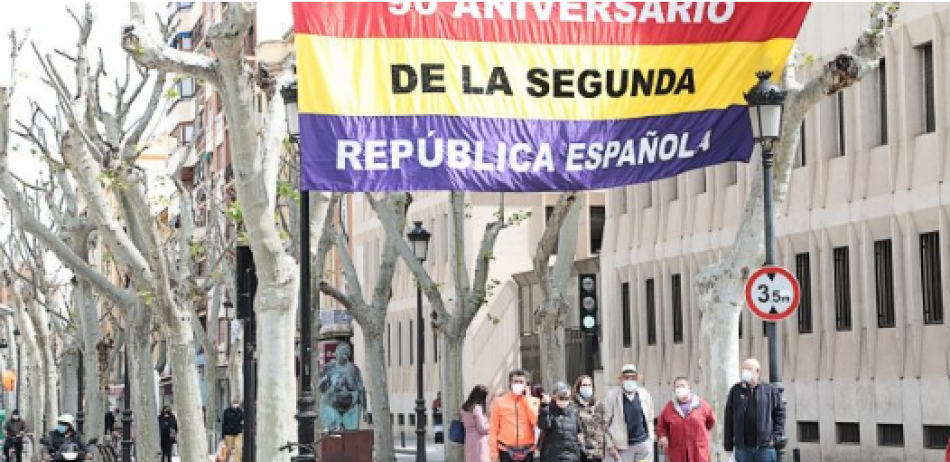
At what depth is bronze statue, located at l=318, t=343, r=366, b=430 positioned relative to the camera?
29344 mm

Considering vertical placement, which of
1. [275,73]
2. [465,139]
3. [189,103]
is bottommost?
[465,139]

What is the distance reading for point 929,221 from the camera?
1305 inches

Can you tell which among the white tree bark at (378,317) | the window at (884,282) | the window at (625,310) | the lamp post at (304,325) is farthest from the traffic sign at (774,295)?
the window at (625,310)

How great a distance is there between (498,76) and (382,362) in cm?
2170

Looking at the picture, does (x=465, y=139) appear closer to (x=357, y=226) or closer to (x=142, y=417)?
(x=142, y=417)

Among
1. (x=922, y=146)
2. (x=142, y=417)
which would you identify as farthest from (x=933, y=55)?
(x=142, y=417)

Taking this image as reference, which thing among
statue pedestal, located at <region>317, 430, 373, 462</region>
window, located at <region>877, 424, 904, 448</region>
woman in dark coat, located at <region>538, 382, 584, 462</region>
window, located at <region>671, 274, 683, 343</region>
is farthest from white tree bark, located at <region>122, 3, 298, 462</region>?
window, located at <region>671, 274, 683, 343</region>

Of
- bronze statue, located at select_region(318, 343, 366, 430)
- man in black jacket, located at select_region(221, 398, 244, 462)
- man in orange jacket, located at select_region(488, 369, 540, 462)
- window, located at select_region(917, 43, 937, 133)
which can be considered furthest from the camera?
man in black jacket, located at select_region(221, 398, 244, 462)

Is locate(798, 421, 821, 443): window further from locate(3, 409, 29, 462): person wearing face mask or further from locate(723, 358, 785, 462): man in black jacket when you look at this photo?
locate(3, 409, 29, 462): person wearing face mask

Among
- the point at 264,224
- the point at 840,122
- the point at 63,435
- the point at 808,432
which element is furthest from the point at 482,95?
the point at 808,432

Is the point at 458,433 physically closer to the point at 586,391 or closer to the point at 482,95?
the point at 586,391

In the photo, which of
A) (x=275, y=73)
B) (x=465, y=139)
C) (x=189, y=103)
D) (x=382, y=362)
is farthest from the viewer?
(x=189, y=103)

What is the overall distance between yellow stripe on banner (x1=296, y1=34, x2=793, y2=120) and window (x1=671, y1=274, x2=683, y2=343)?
2915 cm

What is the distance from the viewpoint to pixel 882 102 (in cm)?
3538
